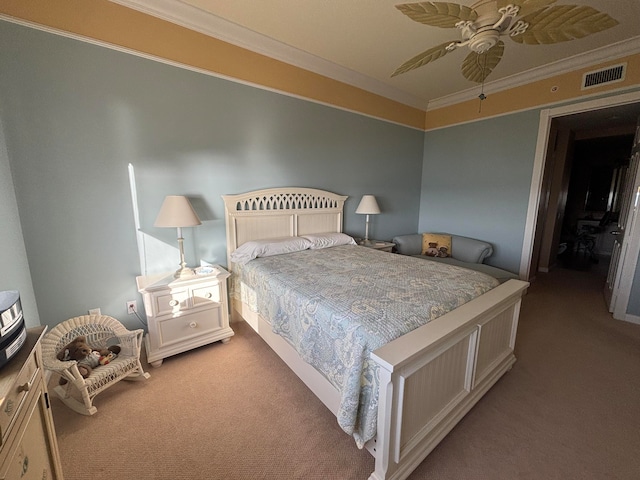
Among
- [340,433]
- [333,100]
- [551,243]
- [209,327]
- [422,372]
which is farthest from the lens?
[551,243]

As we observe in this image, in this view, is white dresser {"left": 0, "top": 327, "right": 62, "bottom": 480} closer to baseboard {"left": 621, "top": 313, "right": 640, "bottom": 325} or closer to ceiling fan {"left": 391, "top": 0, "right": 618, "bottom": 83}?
ceiling fan {"left": 391, "top": 0, "right": 618, "bottom": 83}

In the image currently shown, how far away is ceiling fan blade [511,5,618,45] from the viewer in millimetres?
1246

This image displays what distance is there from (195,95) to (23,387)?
7.81ft

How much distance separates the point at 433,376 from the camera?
53.4 inches

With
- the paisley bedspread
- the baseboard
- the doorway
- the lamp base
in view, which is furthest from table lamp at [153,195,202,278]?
the doorway

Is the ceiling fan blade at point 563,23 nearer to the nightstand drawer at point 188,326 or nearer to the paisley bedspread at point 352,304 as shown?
the paisley bedspread at point 352,304

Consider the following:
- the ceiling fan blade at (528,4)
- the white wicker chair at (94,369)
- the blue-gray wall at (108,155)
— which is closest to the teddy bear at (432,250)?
the blue-gray wall at (108,155)

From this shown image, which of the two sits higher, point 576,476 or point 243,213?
point 243,213

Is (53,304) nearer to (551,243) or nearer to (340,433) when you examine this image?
(340,433)

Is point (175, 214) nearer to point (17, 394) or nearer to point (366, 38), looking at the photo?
point (17, 394)

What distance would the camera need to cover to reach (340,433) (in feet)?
5.10

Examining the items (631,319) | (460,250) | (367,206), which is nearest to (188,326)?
(367,206)

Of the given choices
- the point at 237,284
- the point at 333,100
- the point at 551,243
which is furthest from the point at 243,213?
the point at 551,243

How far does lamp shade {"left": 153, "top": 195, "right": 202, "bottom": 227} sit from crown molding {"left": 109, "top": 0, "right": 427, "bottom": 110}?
1.49 meters
